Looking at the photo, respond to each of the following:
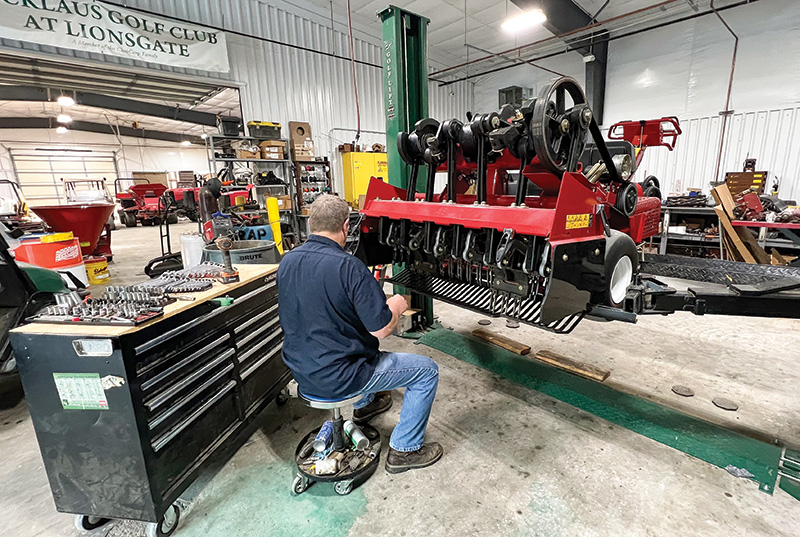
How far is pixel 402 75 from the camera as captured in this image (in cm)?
296

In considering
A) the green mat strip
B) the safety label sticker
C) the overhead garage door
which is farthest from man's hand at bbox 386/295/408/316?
the overhead garage door

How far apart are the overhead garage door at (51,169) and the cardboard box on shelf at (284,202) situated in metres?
12.7

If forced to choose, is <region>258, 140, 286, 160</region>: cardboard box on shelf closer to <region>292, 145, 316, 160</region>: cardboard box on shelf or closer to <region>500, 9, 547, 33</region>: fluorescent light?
<region>292, 145, 316, 160</region>: cardboard box on shelf

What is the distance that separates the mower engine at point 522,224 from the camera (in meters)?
1.50

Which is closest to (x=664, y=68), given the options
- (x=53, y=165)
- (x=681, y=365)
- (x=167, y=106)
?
(x=681, y=365)

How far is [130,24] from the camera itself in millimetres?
5109

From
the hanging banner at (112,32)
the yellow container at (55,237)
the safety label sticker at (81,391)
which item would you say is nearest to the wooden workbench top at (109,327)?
the safety label sticker at (81,391)

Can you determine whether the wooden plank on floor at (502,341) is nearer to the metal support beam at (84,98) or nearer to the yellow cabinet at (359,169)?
the yellow cabinet at (359,169)

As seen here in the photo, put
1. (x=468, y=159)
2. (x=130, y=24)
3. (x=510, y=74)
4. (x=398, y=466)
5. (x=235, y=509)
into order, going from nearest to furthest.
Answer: (x=235, y=509) → (x=398, y=466) → (x=468, y=159) → (x=130, y=24) → (x=510, y=74)

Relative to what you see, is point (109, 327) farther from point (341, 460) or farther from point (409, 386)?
point (409, 386)

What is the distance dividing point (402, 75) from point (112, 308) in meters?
2.54

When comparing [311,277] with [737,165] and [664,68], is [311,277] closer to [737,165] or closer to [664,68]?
[737,165]

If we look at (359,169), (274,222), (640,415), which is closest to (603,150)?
(640,415)

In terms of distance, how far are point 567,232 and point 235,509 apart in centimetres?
180
